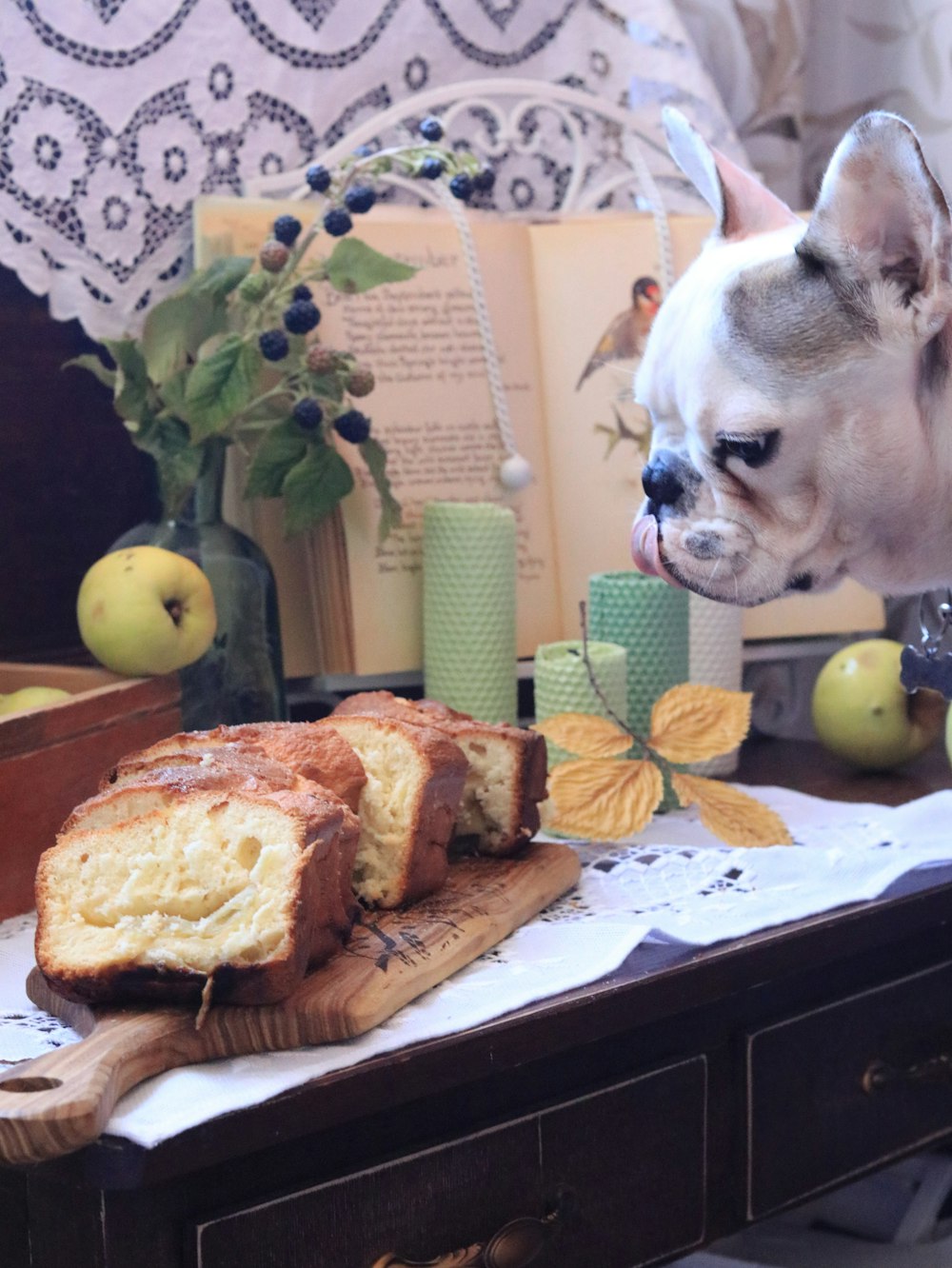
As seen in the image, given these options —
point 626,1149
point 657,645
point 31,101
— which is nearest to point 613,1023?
point 626,1149

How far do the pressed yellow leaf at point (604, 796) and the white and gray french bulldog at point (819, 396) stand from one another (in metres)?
0.17

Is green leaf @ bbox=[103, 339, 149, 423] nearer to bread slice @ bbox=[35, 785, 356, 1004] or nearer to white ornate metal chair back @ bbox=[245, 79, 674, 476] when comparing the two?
white ornate metal chair back @ bbox=[245, 79, 674, 476]

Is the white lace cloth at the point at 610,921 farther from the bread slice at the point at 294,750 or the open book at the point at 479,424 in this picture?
the open book at the point at 479,424

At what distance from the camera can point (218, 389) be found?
95cm

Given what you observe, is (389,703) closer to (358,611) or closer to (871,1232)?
(358,611)

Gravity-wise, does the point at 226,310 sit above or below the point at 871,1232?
above

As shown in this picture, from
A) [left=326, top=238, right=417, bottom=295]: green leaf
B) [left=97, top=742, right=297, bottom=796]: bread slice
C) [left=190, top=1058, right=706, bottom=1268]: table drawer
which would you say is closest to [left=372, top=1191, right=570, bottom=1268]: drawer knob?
[left=190, top=1058, right=706, bottom=1268]: table drawer

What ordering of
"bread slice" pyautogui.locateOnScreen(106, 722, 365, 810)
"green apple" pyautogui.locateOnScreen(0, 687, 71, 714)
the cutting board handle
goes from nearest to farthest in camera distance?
the cutting board handle, "bread slice" pyautogui.locateOnScreen(106, 722, 365, 810), "green apple" pyautogui.locateOnScreen(0, 687, 71, 714)

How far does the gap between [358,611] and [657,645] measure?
0.24m

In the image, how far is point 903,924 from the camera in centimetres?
78

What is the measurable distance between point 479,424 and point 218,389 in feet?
0.86

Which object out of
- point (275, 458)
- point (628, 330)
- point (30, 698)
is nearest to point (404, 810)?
point (30, 698)

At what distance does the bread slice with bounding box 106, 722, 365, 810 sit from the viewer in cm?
Result: 71

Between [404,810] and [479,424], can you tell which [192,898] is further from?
[479,424]
